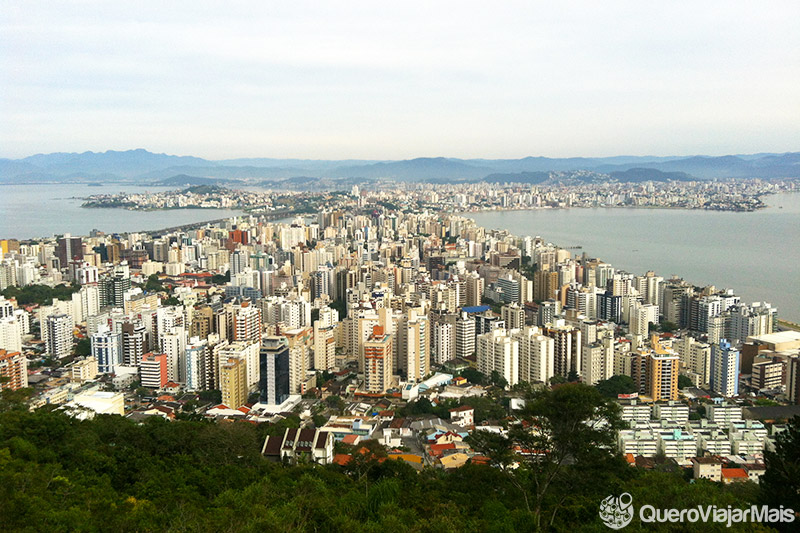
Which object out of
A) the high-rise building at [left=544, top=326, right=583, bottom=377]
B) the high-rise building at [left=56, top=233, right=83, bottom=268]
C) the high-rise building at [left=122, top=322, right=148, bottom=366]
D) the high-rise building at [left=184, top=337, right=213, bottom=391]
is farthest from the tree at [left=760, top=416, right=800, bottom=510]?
the high-rise building at [left=56, top=233, right=83, bottom=268]

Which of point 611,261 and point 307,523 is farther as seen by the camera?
point 611,261

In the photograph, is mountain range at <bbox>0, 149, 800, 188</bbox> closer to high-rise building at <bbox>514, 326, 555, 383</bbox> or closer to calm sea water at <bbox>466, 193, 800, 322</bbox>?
calm sea water at <bbox>466, 193, 800, 322</bbox>

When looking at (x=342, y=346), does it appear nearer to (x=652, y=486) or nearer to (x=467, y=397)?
(x=467, y=397)

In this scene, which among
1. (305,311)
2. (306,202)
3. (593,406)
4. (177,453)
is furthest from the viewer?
(306,202)

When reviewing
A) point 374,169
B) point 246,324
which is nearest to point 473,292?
point 246,324

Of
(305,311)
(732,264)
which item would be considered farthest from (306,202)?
(305,311)

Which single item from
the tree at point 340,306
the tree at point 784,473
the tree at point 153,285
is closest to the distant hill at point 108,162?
the tree at point 153,285
